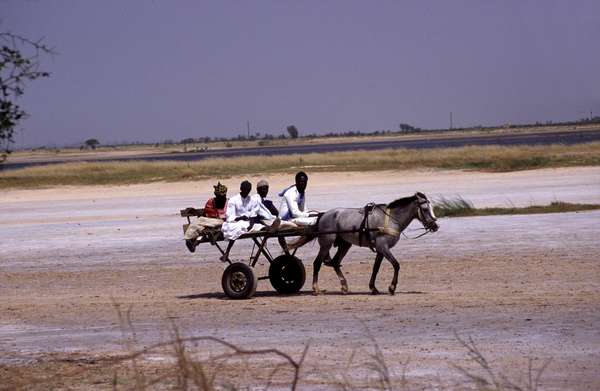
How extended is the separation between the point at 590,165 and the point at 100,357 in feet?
137

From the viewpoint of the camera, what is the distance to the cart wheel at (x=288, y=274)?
56.9 feet

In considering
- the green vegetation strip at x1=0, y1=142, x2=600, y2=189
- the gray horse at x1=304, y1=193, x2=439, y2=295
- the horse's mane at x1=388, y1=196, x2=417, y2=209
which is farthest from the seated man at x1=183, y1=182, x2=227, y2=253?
the green vegetation strip at x1=0, y1=142, x2=600, y2=189

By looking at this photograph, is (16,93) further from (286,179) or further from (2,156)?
(286,179)

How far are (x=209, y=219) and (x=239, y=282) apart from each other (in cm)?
104

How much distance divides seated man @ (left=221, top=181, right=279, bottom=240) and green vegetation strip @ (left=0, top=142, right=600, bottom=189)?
3574 cm

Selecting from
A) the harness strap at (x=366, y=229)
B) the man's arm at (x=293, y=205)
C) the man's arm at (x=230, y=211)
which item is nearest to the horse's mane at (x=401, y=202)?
the harness strap at (x=366, y=229)

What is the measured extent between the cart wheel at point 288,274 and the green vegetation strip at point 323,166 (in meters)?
Result: 35.0

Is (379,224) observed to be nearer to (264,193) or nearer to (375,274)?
(375,274)

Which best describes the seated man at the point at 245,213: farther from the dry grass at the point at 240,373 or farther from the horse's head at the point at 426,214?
the dry grass at the point at 240,373

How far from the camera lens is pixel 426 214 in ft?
52.9

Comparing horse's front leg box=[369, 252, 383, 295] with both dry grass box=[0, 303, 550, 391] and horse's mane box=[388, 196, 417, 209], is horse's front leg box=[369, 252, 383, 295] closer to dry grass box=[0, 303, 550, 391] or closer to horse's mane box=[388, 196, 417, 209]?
horse's mane box=[388, 196, 417, 209]

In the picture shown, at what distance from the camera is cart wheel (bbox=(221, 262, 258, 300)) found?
1678 cm

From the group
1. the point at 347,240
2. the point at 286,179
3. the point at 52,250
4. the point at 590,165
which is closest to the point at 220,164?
the point at 286,179

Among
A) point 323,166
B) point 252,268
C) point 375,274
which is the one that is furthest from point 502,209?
point 323,166
